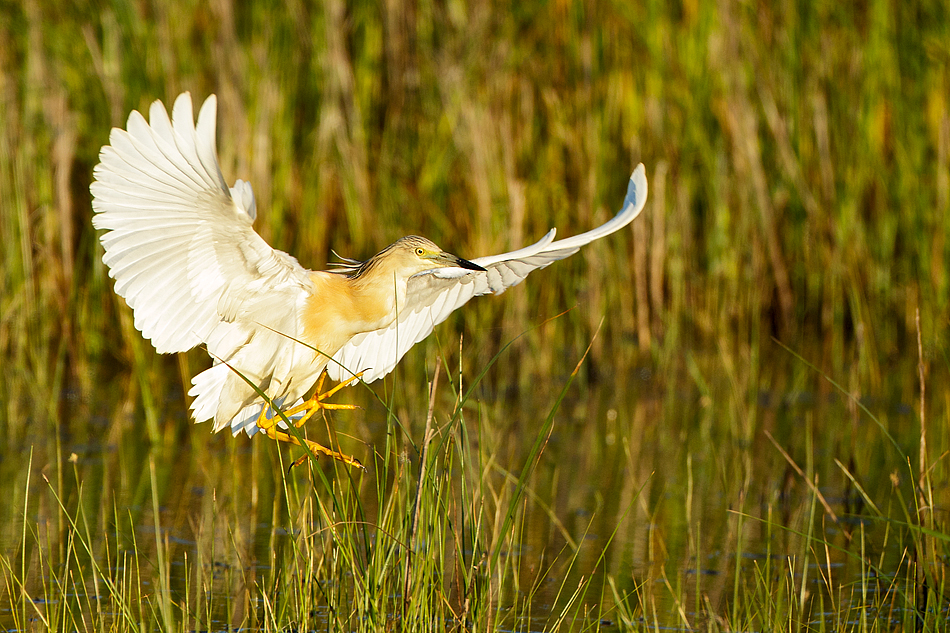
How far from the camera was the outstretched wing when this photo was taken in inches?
130

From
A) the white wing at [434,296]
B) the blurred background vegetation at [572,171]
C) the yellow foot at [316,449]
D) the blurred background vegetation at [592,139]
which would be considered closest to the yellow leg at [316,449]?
the yellow foot at [316,449]

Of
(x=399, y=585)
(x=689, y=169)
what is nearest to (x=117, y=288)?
(x=399, y=585)

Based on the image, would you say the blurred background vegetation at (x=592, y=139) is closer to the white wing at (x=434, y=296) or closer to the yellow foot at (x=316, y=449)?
the white wing at (x=434, y=296)

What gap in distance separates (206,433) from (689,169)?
11.0ft

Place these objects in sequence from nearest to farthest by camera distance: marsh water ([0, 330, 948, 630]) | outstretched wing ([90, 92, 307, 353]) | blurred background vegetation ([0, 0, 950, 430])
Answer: outstretched wing ([90, 92, 307, 353]), marsh water ([0, 330, 948, 630]), blurred background vegetation ([0, 0, 950, 430])

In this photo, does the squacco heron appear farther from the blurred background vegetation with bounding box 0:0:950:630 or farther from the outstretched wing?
the blurred background vegetation with bounding box 0:0:950:630

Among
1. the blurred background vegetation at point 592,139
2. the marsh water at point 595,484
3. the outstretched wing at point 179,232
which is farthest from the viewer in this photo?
the blurred background vegetation at point 592,139

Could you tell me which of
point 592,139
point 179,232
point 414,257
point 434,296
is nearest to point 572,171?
point 592,139

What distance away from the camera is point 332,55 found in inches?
288

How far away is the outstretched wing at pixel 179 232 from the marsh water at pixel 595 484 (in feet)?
1.81

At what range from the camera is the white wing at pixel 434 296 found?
3.90 meters

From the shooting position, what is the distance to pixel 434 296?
418 centimetres

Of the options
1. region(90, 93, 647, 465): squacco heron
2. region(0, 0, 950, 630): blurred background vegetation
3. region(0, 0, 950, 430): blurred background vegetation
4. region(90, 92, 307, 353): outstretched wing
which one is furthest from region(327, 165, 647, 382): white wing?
region(0, 0, 950, 430): blurred background vegetation

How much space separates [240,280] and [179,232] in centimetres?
29
